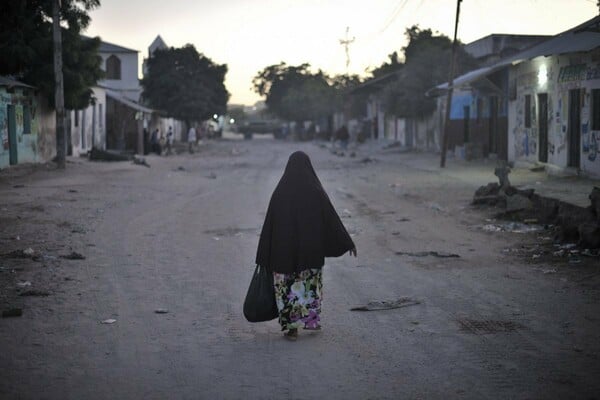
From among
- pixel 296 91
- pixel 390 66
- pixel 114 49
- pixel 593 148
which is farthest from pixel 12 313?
pixel 296 91

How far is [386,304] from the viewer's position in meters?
8.01

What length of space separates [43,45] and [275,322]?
941 inches

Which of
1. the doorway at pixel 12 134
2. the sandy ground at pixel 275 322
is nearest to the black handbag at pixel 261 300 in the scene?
the sandy ground at pixel 275 322

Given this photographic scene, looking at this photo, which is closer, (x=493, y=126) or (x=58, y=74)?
(x=58, y=74)

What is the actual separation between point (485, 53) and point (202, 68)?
28075 mm

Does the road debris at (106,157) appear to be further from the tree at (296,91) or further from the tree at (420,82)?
the tree at (296,91)

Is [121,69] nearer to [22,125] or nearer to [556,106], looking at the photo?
[22,125]

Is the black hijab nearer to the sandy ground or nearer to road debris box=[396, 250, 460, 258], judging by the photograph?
the sandy ground

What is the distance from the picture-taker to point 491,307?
7898 millimetres

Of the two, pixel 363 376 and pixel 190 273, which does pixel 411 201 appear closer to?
pixel 190 273

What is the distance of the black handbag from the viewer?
6.74 metres

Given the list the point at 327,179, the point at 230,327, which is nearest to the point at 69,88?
the point at 327,179

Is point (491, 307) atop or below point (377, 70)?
below

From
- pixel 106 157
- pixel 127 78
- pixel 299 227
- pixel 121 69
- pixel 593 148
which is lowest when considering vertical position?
pixel 299 227
